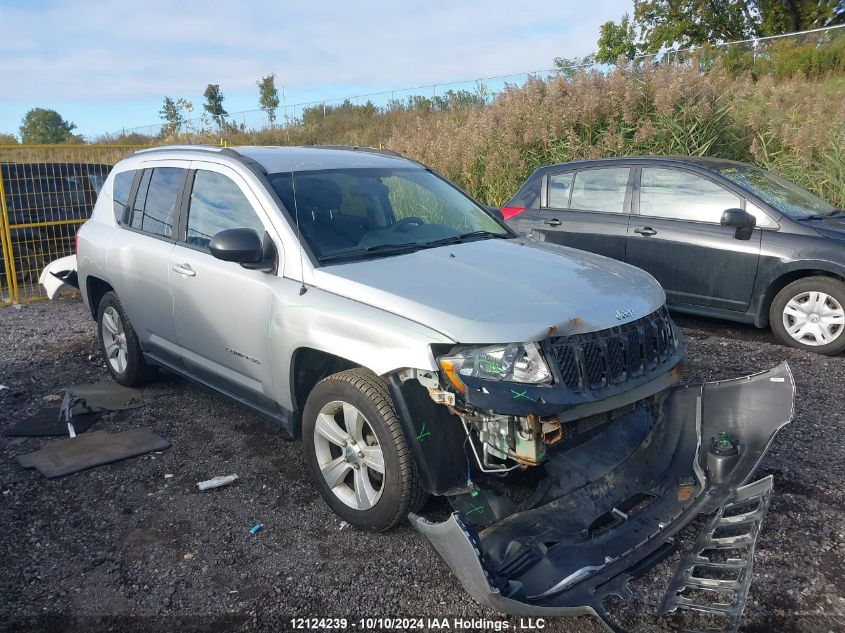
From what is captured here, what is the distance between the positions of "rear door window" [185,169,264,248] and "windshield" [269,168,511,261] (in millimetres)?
246

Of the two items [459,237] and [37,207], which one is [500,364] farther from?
[37,207]

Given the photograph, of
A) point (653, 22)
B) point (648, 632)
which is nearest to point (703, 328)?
point (648, 632)

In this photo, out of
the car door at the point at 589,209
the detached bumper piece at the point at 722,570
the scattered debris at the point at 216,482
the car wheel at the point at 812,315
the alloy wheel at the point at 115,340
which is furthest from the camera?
the car door at the point at 589,209

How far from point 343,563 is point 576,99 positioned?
10357 mm

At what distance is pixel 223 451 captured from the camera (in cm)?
447

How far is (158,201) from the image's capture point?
4.91m

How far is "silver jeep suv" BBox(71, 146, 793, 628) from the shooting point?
9.18 feet

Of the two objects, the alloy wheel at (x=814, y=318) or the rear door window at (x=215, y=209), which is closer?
the rear door window at (x=215, y=209)

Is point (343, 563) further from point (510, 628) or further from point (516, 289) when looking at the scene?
point (516, 289)

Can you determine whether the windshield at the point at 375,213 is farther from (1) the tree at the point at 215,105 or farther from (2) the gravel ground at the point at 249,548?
(1) the tree at the point at 215,105

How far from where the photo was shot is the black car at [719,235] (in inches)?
238

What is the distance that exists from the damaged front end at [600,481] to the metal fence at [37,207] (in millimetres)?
8535

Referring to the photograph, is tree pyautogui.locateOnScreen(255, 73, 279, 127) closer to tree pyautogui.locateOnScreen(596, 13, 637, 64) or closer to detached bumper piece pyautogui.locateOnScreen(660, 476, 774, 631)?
detached bumper piece pyautogui.locateOnScreen(660, 476, 774, 631)

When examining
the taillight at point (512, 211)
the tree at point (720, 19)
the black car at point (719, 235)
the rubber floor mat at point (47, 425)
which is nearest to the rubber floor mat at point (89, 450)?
the rubber floor mat at point (47, 425)
